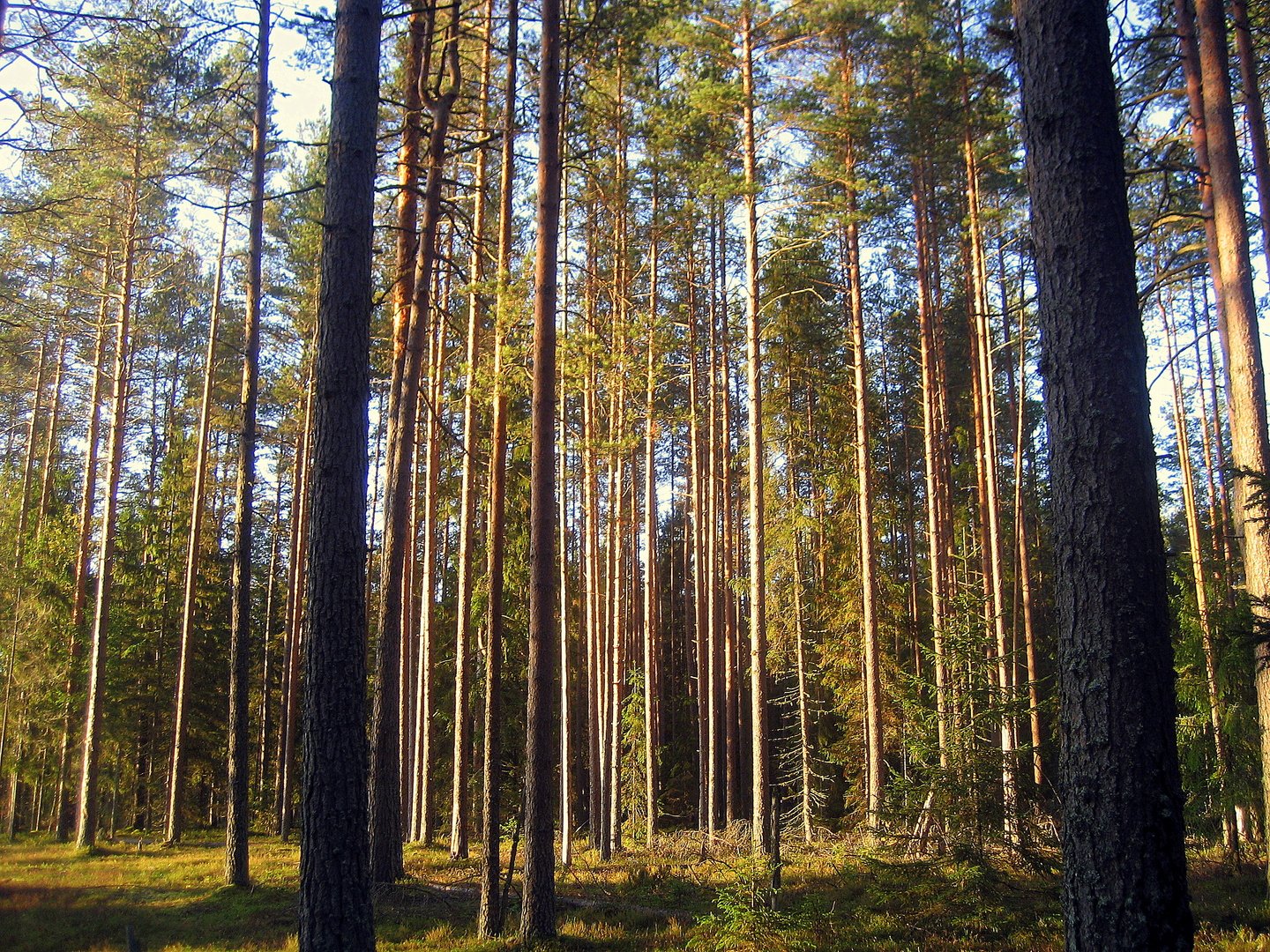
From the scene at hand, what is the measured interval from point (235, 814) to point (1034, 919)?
446 inches

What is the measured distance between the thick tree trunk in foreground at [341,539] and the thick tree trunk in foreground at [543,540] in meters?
2.97

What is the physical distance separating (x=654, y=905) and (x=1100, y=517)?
32.0 ft

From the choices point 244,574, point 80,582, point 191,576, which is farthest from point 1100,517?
point 80,582

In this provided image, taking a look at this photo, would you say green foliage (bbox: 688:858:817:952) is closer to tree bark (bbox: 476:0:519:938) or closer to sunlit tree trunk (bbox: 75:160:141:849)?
tree bark (bbox: 476:0:519:938)

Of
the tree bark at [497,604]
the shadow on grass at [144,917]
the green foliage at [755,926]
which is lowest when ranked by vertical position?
the shadow on grass at [144,917]

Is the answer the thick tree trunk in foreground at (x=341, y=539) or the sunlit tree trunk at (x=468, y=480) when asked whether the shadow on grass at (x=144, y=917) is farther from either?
the thick tree trunk in foreground at (x=341, y=539)

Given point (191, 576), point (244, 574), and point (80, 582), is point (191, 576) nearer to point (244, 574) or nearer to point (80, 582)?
point (244, 574)

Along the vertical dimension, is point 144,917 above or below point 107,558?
below

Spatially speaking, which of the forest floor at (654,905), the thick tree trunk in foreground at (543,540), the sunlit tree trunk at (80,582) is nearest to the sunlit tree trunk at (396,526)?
the forest floor at (654,905)

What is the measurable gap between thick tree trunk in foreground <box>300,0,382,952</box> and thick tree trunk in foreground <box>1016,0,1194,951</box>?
4147 mm

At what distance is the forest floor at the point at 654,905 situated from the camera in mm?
7824

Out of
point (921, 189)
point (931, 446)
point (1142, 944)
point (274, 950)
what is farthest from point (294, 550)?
point (1142, 944)

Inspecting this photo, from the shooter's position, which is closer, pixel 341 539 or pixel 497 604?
pixel 341 539

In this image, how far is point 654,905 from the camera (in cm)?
1133
